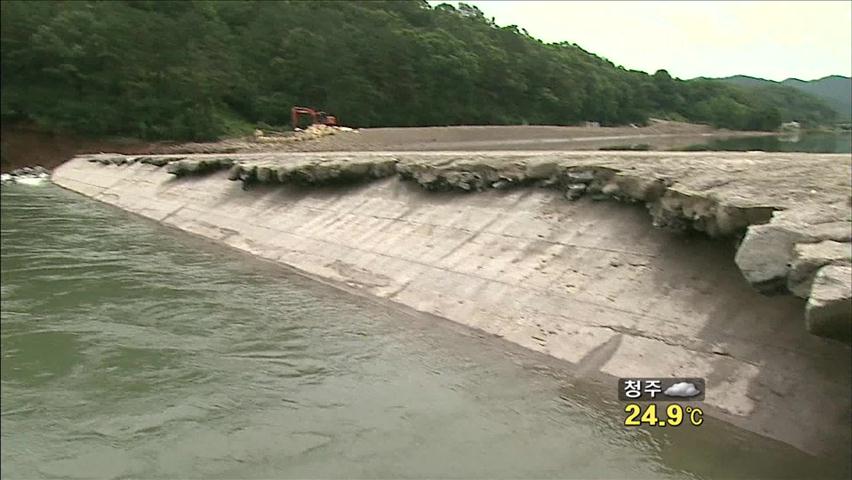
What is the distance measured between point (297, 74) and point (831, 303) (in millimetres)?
53351

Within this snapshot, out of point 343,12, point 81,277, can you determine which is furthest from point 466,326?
point 343,12

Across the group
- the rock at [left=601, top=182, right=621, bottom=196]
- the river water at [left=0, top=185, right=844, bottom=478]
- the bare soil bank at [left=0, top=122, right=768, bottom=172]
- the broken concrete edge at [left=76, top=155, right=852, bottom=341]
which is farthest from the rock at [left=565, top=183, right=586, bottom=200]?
the bare soil bank at [left=0, top=122, right=768, bottom=172]

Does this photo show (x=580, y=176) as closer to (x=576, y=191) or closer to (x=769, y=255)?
(x=576, y=191)

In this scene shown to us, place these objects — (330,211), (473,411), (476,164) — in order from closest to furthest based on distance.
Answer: (473,411)
(476,164)
(330,211)

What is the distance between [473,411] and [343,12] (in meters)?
62.5

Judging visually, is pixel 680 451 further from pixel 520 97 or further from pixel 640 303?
pixel 520 97

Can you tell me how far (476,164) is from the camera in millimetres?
13539

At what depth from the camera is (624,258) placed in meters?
9.26

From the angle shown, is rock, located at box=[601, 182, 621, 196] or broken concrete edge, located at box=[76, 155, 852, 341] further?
rock, located at box=[601, 182, 621, 196]

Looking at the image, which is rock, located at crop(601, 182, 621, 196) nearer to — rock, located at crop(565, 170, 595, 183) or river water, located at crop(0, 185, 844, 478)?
rock, located at crop(565, 170, 595, 183)
